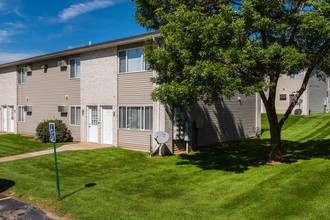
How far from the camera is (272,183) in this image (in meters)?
10.0

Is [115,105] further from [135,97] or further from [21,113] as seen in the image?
[21,113]

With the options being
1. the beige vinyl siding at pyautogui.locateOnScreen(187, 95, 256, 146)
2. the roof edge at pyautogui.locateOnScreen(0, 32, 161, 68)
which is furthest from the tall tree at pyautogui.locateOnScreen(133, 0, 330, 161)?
the beige vinyl siding at pyautogui.locateOnScreen(187, 95, 256, 146)

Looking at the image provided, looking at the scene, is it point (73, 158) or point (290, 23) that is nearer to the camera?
point (290, 23)

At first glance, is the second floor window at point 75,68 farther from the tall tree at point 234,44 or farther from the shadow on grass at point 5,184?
the shadow on grass at point 5,184

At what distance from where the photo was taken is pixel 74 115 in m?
21.7

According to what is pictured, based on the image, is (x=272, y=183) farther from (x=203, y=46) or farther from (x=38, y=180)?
(x=38, y=180)

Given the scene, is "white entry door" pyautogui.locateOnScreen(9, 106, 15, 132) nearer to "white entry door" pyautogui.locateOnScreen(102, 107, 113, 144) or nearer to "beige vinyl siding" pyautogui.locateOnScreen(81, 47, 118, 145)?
"beige vinyl siding" pyautogui.locateOnScreen(81, 47, 118, 145)

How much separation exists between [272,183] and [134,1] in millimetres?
8654

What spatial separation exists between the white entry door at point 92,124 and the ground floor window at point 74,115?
4.54 ft

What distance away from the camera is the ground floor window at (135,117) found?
16922 mm

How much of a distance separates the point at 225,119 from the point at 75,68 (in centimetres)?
1014

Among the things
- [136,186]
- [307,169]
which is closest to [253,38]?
[307,169]

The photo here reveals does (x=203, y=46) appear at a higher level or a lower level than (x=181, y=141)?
higher

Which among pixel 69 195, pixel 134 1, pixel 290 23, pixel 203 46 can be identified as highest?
pixel 134 1
